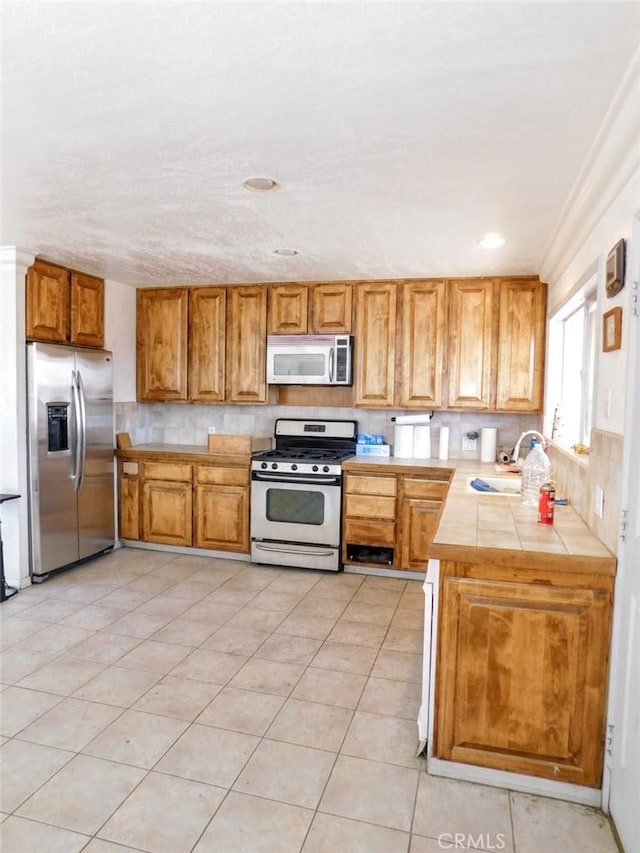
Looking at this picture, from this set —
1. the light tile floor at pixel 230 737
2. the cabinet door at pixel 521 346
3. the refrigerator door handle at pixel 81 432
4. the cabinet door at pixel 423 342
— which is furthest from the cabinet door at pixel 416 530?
the refrigerator door handle at pixel 81 432

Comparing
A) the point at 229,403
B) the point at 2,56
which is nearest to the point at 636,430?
the point at 2,56

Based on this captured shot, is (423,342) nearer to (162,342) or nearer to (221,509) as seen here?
(221,509)

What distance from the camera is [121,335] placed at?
490 centimetres

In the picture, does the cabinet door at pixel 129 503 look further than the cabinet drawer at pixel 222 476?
Yes

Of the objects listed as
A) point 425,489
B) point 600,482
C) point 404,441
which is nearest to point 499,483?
point 425,489

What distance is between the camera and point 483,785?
2.04 m

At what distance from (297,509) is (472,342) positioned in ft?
6.17

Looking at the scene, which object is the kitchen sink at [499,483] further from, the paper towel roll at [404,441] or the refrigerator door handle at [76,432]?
the refrigerator door handle at [76,432]

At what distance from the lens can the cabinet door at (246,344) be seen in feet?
15.6

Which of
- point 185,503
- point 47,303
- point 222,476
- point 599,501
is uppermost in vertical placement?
point 47,303

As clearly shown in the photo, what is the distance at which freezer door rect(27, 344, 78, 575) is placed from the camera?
388 centimetres

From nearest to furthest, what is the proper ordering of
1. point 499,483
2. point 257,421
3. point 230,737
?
point 230,737 → point 499,483 → point 257,421

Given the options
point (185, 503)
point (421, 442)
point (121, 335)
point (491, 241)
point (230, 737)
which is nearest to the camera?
point (230, 737)

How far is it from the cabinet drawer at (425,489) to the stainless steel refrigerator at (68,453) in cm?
248
